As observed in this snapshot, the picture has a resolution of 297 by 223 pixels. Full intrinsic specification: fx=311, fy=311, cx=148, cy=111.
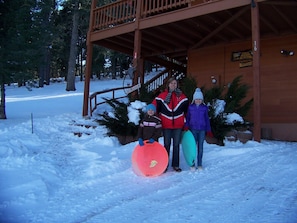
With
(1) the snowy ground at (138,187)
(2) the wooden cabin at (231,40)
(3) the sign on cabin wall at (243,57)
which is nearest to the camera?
(1) the snowy ground at (138,187)

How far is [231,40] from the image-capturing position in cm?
1096

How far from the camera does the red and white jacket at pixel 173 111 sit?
17.3 ft

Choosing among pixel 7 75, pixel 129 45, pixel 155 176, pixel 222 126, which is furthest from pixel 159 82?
pixel 155 176

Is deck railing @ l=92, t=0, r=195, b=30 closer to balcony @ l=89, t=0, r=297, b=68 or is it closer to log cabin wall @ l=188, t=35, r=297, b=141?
balcony @ l=89, t=0, r=297, b=68

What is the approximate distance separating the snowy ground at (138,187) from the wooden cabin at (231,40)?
2.41 meters

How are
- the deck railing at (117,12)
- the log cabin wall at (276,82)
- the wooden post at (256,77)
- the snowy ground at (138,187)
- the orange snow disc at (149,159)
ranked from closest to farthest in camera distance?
the snowy ground at (138,187) → the orange snow disc at (149,159) → the wooden post at (256,77) → the log cabin wall at (276,82) → the deck railing at (117,12)

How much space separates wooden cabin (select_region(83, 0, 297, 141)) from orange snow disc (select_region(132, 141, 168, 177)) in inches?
128

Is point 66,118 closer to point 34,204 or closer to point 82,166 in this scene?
point 82,166

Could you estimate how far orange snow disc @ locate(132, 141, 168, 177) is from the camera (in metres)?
5.00

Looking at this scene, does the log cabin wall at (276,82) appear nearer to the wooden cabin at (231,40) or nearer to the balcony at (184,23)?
the wooden cabin at (231,40)

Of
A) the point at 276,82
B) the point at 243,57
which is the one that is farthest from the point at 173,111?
the point at 243,57

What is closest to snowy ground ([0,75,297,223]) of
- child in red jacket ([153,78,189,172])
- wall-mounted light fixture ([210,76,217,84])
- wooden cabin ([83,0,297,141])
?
child in red jacket ([153,78,189,172])

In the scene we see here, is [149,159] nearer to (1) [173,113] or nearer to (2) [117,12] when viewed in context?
(1) [173,113]

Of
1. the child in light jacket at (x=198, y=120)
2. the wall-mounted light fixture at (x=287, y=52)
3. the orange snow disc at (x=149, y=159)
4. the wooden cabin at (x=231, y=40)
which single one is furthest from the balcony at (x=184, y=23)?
the orange snow disc at (x=149, y=159)
